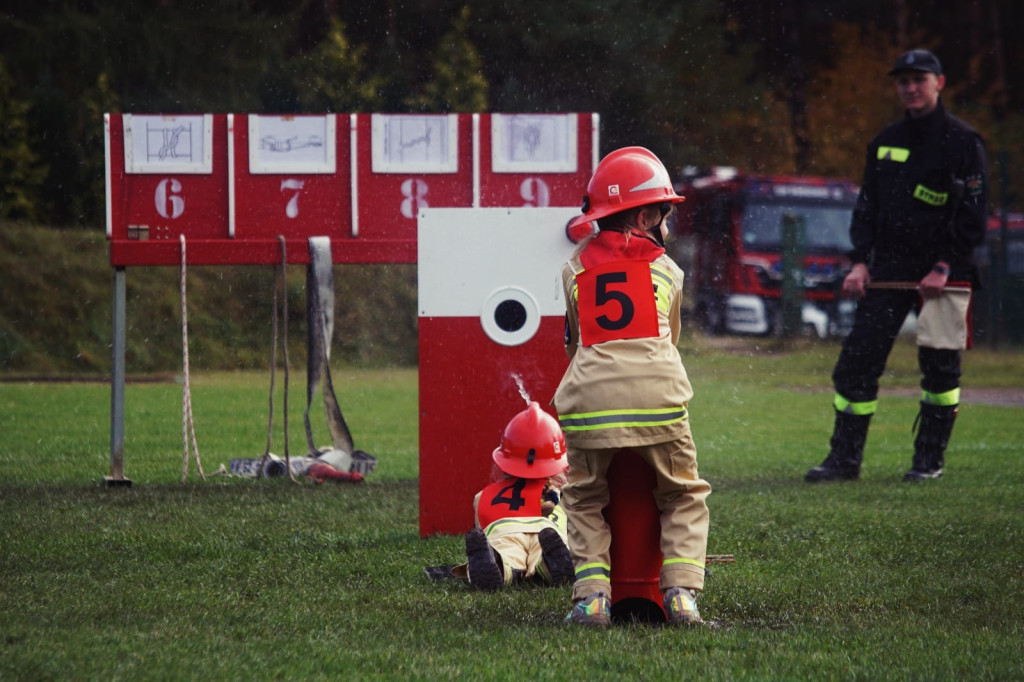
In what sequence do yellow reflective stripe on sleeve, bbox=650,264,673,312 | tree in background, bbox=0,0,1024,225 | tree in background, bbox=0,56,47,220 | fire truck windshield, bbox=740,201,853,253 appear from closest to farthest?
yellow reflective stripe on sleeve, bbox=650,264,673,312
fire truck windshield, bbox=740,201,853,253
tree in background, bbox=0,56,47,220
tree in background, bbox=0,0,1024,225

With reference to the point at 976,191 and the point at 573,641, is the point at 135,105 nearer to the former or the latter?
the point at 976,191

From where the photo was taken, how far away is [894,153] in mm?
7555

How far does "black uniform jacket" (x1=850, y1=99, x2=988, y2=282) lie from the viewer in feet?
24.0

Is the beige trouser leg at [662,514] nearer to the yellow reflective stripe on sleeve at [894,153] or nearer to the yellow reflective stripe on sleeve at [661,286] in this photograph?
the yellow reflective stripe on sleeve at [661,286]

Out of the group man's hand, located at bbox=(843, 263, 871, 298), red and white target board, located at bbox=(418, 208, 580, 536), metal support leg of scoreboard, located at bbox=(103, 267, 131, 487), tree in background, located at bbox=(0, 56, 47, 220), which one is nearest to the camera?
red and white target board, located at bbox=(418, 208, 580, 536)

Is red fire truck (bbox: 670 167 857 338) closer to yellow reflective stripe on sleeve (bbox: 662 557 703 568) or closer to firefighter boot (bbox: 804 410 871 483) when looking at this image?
firefighter boot (bbox: 804 410 871 483)

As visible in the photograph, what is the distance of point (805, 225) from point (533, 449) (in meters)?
17.0

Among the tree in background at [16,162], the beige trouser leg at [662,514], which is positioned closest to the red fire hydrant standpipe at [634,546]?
the beige trouser leg at [662,514]

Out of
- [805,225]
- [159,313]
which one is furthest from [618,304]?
[159,313]

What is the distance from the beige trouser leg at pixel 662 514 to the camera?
3844mm

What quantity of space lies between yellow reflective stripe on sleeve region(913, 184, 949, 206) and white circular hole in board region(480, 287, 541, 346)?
115 inches

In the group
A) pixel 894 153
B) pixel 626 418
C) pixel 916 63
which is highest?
pixel 916 63

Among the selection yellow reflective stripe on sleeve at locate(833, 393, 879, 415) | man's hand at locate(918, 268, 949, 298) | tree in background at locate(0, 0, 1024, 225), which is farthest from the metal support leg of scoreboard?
tree in background at locate(0, 0, 1024, 225)

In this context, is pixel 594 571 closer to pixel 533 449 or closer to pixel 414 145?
pixel 533 449
